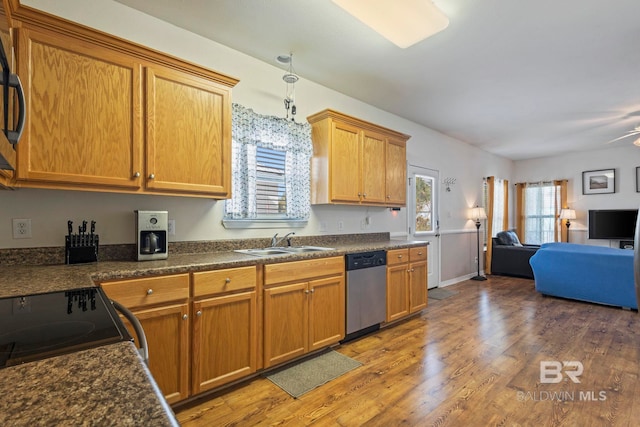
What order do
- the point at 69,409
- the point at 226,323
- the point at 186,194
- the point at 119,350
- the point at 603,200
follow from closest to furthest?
1. the point at 69,409
2. the point at 119,350
3. the point at 226,323
4. the point at 186,194
5. the point at 603,200

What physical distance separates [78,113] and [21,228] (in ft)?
2.55

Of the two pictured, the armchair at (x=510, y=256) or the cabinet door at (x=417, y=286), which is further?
the armchair at (x=510, y=256)

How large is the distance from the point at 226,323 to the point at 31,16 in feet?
6.67

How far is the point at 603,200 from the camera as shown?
6.52 metres

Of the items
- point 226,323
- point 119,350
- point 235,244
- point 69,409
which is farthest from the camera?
point 235,244

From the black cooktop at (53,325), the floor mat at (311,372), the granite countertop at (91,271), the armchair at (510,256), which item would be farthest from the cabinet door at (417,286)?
the armchair at (510,256)

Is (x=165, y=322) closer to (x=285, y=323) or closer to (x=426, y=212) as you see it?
(x=285, y=323)

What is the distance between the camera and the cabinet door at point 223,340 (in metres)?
1.95

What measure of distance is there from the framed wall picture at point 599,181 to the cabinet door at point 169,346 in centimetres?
817

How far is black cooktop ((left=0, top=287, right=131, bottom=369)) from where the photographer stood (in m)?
0.70

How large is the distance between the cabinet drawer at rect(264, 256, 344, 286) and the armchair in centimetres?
486

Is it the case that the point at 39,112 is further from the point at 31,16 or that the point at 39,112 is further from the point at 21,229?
the point at 21,229

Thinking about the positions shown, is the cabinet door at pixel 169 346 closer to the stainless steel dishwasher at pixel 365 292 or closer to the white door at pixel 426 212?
the stainless steel dishwasher at pixel 365 292

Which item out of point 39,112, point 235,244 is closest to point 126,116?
point 39,112
